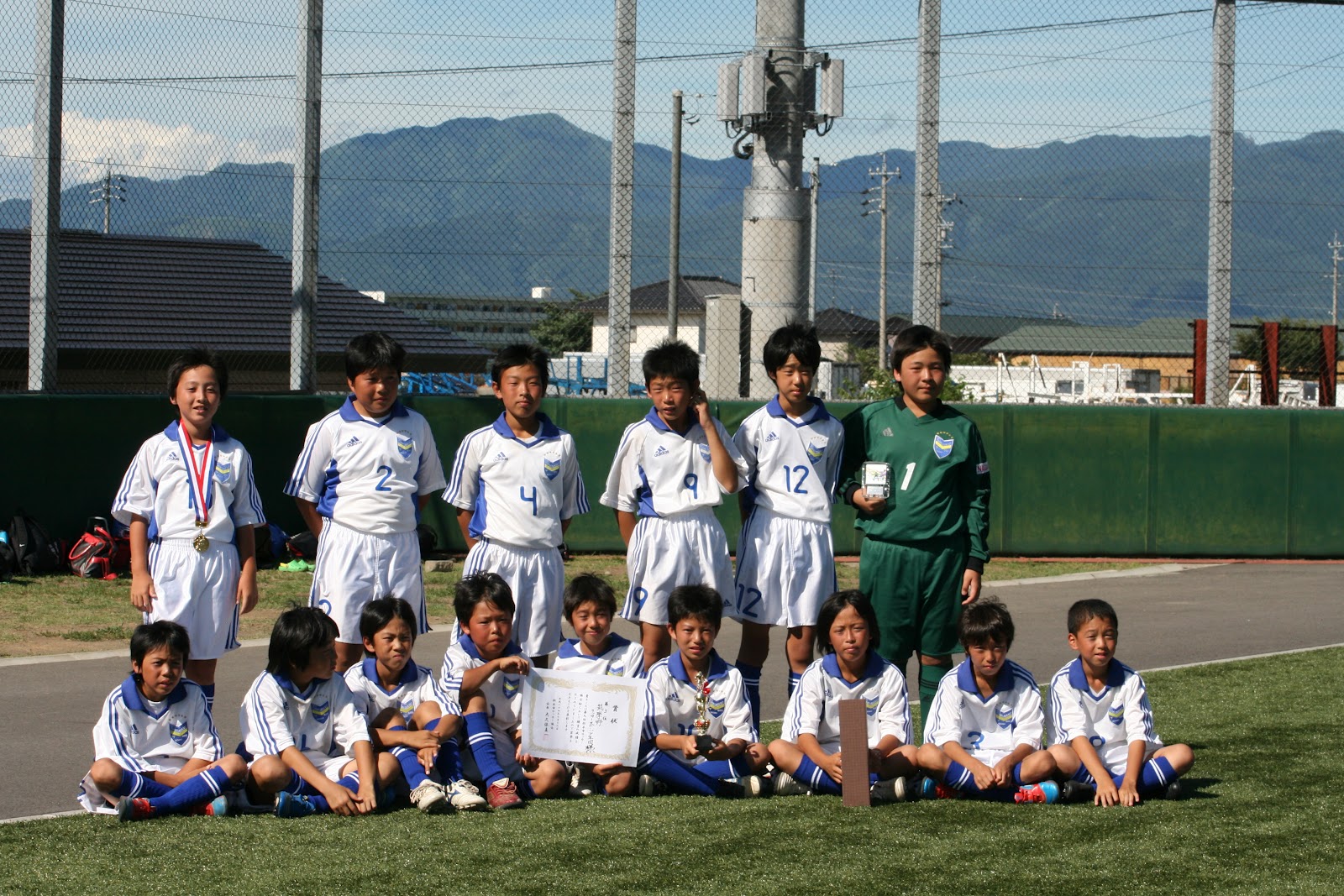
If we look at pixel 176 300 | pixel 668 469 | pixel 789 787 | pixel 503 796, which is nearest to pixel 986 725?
pixel 789 787

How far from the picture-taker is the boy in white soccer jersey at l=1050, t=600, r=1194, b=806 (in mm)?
5453

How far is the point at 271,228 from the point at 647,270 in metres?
3.18

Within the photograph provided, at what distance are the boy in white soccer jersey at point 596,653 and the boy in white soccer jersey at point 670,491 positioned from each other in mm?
240

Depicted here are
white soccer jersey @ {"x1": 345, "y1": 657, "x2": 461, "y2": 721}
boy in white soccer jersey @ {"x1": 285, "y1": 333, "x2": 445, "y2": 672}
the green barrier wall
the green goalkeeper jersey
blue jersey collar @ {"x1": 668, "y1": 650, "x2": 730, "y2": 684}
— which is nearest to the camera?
white soccer jersey @ {"x1": 345, "y1": 657, "x2": 461, "y2": 721}

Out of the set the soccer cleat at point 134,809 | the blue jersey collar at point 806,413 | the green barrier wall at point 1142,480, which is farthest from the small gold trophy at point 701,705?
the green barrier wall at point 1142,480

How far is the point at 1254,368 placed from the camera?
51.3 ft

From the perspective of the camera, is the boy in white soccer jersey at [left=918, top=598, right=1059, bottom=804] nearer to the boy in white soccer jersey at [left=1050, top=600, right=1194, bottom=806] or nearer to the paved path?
the boy in white soccer jersey at [left=1050, top=600, right=1194, bottom=806]

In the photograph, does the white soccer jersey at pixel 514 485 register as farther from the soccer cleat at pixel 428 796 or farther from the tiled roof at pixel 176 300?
the tiled roof at pixel 176 300

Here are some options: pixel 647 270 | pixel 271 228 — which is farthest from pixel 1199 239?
pixel 271 228

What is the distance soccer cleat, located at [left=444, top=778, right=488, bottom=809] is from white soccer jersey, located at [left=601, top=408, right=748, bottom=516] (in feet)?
4.31

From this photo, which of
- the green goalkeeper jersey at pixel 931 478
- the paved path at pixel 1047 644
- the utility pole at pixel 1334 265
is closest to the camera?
the green goalkeeper jersey at pixel 931 478

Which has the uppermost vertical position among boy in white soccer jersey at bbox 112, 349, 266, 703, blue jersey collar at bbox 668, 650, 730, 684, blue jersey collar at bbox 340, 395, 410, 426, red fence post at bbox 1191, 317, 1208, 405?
red fence post at bbox 1191, 317, 1208, 405

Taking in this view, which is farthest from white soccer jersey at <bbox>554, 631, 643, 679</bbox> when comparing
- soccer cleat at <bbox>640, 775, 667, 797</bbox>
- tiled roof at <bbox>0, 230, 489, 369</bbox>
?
tiled roof at <bbox>0, 230, 489, 369</bbox>

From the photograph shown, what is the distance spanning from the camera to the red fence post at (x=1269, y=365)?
48.0 ft
